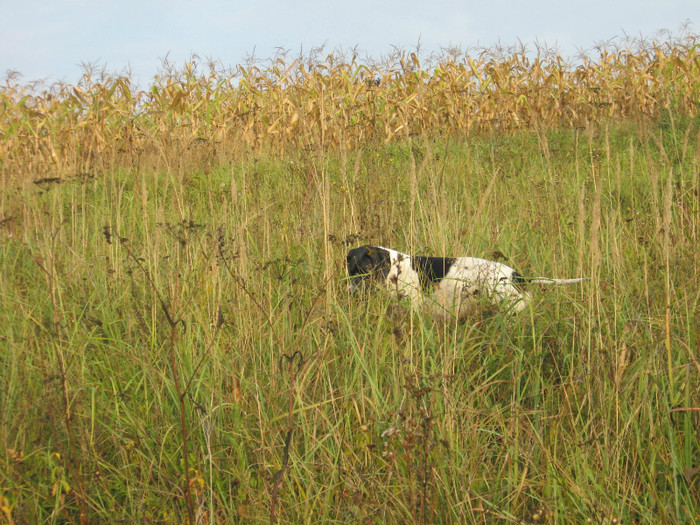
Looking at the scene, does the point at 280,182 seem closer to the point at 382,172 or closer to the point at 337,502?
the point at 382,172

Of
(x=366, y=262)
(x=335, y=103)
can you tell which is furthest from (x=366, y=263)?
(x=335, y=103)

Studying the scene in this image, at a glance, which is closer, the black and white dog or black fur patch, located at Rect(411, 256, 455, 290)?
the black and white dog

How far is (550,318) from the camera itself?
2.21 metres

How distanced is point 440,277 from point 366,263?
37 cm

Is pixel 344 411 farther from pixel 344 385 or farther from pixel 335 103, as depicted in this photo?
pixel 335 103

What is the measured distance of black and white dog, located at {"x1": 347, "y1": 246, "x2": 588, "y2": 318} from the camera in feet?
7.84

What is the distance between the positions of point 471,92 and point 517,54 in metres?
1.10

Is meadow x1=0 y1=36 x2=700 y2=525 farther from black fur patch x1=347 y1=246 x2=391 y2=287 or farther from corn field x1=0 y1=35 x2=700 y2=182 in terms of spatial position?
corn field x1=0 y1=35 x2=700 y2=182

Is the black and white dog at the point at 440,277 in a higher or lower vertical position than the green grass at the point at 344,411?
higher

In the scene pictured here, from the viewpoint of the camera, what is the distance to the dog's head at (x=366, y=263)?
2.62 metres

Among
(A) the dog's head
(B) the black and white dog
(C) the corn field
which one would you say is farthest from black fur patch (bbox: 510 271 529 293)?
(C) the corn field

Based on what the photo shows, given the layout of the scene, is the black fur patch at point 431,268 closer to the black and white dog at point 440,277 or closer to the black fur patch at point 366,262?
the black and white dog at point 440,277

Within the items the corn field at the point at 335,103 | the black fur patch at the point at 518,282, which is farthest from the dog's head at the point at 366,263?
the corn field at the point at 335,103

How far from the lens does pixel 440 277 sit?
8.64 feet
